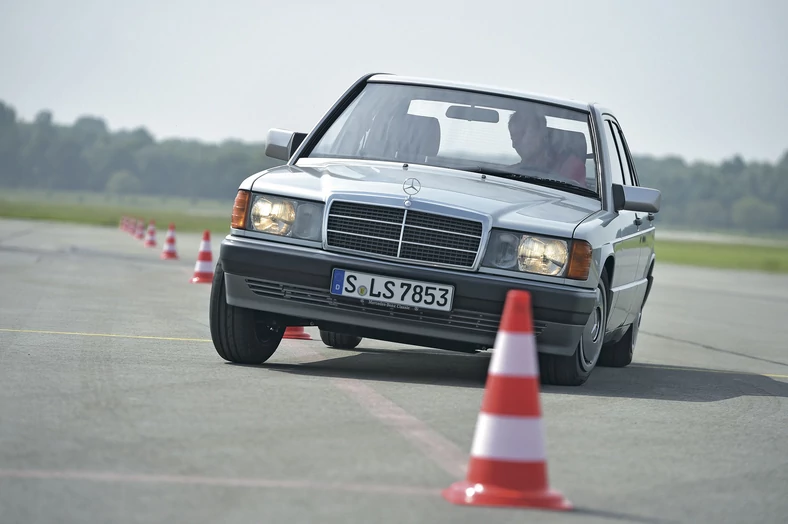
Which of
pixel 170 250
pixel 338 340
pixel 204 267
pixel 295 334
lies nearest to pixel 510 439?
pixel 338 340

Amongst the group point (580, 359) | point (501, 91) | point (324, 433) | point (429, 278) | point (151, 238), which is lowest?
point (151, 238)

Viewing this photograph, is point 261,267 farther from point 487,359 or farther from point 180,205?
point 180,205

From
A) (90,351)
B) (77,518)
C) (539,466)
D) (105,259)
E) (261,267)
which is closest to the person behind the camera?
(77,518)

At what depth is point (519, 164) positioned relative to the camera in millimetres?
8570

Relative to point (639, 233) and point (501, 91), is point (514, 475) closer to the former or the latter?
point (501, 91)

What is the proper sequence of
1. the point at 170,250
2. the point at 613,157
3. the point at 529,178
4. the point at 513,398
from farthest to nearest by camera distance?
the point at 170,250, the point at 613,157, the point at 529,178, the point at 513,398

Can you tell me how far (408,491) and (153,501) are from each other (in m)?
0.88

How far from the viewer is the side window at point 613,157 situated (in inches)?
356

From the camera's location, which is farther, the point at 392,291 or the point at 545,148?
the point at 545,148

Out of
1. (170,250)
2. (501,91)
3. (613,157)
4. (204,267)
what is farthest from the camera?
(170,250)

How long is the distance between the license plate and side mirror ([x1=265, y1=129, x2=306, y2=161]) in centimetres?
179

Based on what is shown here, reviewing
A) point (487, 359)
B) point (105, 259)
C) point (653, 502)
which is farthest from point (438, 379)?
point (105, 259)

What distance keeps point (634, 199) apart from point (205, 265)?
10.4 m

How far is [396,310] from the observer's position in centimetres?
742
